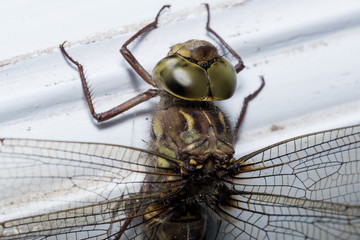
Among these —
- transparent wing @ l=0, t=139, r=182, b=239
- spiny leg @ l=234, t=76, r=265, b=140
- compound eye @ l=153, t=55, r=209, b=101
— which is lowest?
spiny leg @ l=234, t=76, r=265, b=140

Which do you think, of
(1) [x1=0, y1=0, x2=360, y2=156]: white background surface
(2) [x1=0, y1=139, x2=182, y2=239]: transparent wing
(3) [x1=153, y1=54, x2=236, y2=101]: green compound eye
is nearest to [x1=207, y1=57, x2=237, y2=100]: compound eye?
→ (3) [x1=153, y1=54, x2=236, y2=101]: green compound eye

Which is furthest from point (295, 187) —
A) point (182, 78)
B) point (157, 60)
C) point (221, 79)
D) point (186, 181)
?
point (157, 60)

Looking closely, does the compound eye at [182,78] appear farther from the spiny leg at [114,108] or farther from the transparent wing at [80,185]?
the transparent wing at [80,185]

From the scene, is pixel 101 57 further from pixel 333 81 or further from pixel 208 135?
pixel 333 81

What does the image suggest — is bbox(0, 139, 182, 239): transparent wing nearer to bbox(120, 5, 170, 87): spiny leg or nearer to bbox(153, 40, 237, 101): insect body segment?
bbox(153, 40, 237, 101): insect body segment

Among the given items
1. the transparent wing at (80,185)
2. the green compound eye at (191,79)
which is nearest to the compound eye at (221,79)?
the green compound eye at (191,79)

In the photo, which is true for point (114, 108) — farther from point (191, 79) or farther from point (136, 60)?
point (191, 79)

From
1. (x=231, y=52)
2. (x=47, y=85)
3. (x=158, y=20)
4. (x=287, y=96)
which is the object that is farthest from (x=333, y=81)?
(x=47, y=85)
